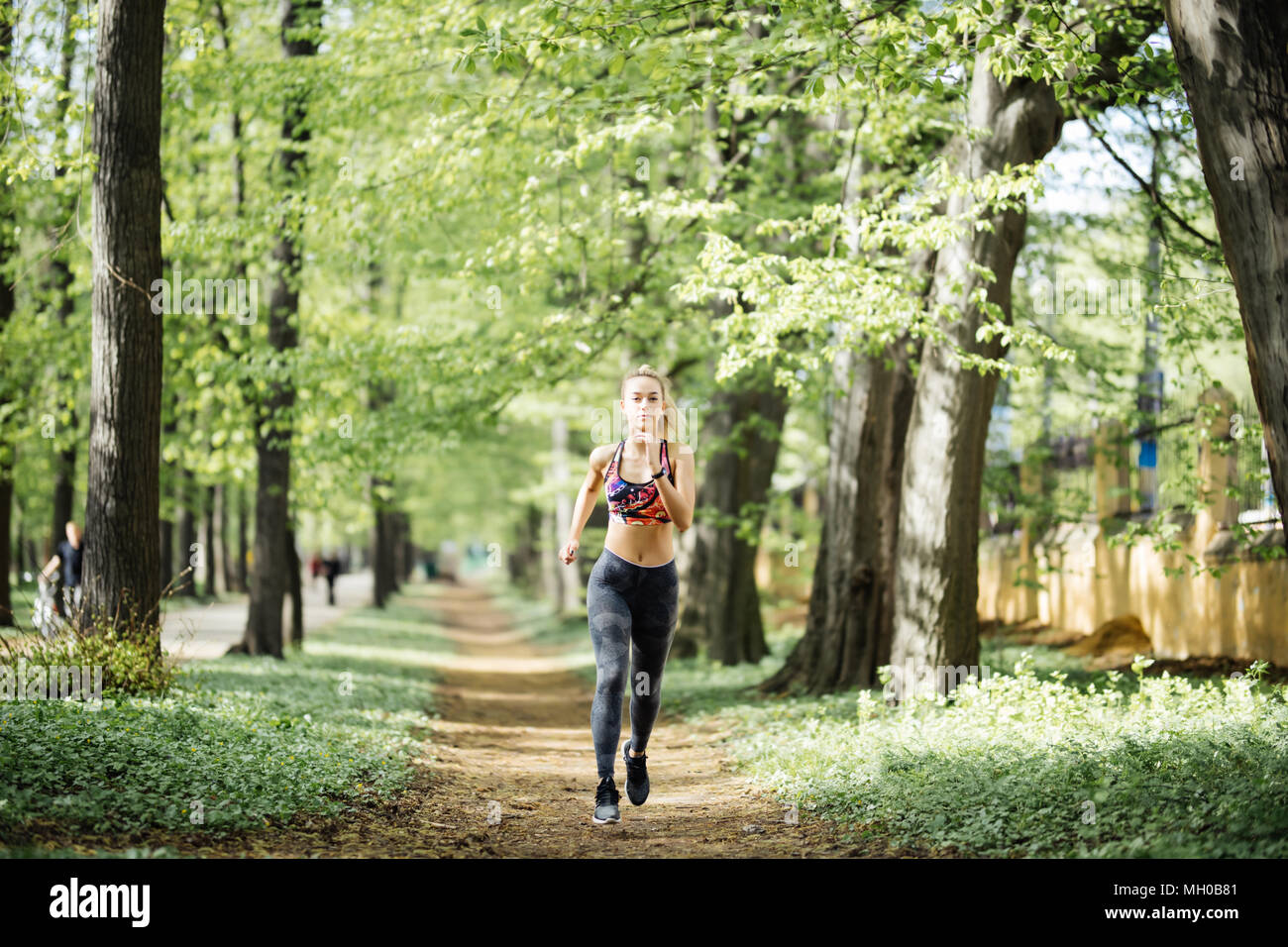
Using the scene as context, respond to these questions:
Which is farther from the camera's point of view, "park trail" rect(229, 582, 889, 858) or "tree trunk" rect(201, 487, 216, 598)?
"tree trunk" rect(201, 487, 216, 598)

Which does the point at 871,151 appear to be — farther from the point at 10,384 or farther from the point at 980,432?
the point at 10,384

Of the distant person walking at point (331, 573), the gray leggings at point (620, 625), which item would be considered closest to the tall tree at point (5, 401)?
the gray leggings at point (620, 625)

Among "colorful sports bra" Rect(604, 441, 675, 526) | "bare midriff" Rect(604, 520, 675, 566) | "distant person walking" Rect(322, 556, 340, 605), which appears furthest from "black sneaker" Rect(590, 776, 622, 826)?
"distant person walking" Rect(322, 556, 340, 605)

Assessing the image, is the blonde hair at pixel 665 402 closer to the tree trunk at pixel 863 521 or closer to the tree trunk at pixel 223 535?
the tree trunk at pixel 863 521

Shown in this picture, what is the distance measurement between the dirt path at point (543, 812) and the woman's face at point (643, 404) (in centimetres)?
215

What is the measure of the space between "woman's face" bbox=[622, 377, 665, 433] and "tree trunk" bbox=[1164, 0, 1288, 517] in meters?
2.80

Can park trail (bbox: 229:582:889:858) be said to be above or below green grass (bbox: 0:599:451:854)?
below

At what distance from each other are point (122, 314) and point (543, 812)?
5428 millimetres

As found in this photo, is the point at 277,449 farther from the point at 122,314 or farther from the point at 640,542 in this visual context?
the point at 640,542

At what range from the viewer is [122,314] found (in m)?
9.27

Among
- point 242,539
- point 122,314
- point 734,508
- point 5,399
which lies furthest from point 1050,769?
point 242,539

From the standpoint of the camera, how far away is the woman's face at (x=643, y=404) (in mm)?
5840

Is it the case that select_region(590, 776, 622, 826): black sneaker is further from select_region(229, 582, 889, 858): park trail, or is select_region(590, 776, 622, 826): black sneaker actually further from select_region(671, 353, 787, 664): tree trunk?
select_region(671, 353, 787, 664): tree trunk

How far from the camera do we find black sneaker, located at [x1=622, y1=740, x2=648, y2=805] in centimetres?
647
